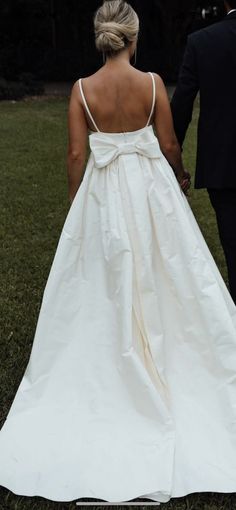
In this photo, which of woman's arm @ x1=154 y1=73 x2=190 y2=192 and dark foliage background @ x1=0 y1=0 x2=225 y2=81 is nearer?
woman's arm @ x1=154 y1=73 x2=190 y2=192

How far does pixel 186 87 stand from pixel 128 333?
4.65ft

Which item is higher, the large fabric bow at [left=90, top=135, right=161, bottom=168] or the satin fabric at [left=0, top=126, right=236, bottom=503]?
the large fabric bow at [left=90, top=135, right=161, bottom=168]

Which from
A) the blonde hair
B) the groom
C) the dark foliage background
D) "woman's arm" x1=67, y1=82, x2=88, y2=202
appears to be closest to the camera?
the blonde hair

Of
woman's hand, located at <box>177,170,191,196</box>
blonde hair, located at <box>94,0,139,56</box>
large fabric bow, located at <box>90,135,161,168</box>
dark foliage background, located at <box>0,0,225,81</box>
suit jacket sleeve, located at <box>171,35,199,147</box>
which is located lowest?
dark foliage background, located at <box>0,0,225,81</box>

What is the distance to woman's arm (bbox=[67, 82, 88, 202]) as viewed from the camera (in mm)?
3135

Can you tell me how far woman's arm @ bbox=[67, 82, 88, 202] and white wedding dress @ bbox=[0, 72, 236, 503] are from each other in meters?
0.07

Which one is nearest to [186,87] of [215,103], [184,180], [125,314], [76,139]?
[215,103]

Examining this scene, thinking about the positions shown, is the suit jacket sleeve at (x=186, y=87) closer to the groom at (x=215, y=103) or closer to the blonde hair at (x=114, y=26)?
the groom at (x=215, y=103)

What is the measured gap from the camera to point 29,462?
2.93 metres

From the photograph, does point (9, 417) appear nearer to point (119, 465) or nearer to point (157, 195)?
point (119, 465)

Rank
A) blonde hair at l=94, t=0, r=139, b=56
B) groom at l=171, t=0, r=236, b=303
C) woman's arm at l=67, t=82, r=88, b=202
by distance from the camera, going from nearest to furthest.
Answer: blonde hair at l=94, t=0, r=139, b=56, woman's arm at l=67, t=82, r=88, b=202, groom at l=171, t=0, r=236, b=303

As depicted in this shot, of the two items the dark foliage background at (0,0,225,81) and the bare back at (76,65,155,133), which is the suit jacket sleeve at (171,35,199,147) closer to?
the bare back at (76,65,155,133)

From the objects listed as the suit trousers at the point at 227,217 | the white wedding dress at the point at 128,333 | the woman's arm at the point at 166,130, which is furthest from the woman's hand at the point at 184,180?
the white wedding dress at the point at 128,333

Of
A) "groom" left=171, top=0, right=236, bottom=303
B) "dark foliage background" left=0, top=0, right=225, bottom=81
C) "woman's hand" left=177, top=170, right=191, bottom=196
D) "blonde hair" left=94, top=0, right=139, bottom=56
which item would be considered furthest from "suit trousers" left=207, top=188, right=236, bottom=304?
"dark foliage background" left=0, top=0, right=225, bottom=81
